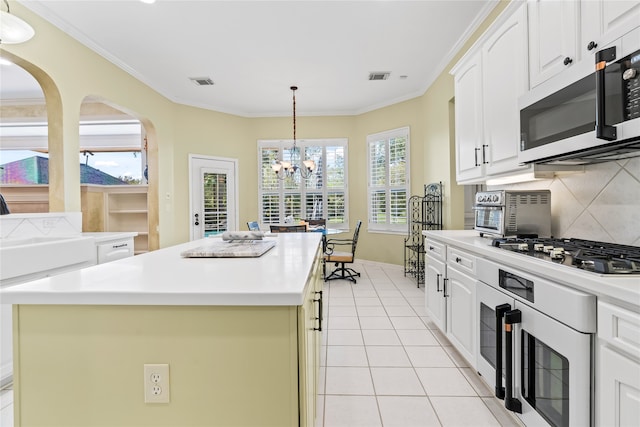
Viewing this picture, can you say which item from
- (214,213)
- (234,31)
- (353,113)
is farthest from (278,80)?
(214,213)

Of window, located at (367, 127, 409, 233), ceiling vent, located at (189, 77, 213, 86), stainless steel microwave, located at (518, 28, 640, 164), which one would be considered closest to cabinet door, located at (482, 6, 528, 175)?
stainless steel microwave, located at (518, 28, 640, 164)

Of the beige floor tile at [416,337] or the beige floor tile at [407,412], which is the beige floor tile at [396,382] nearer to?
the beige floor tile at [407,412]

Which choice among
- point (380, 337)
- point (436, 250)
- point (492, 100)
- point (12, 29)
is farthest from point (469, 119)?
point (12, 29)

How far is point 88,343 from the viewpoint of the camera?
3.08ft

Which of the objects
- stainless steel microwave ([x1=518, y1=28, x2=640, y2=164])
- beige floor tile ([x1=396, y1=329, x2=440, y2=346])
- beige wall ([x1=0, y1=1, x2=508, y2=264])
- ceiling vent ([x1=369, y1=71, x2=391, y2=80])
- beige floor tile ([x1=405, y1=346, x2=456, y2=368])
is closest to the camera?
stainless steel microwave ([x1=518, y1=28, x2=640, y2=164])

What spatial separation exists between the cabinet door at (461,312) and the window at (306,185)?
395 cm

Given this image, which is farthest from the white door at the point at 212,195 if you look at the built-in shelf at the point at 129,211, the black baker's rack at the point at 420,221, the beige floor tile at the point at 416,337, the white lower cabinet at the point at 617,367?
the white lower cabinet at the point at 617,367

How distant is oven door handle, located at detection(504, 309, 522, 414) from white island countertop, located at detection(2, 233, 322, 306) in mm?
977

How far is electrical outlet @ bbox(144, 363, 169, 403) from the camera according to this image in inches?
36.5

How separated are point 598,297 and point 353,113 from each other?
5649 mm

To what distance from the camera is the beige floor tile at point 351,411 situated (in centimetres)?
167

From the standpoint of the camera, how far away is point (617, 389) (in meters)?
0.97

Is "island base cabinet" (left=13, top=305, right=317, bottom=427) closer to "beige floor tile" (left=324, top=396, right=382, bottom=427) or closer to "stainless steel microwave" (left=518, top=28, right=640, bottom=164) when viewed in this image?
"beige floor tile" (left=324, top=396, right=382, bottom=427)

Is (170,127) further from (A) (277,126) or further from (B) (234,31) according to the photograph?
(B) (234,31)
